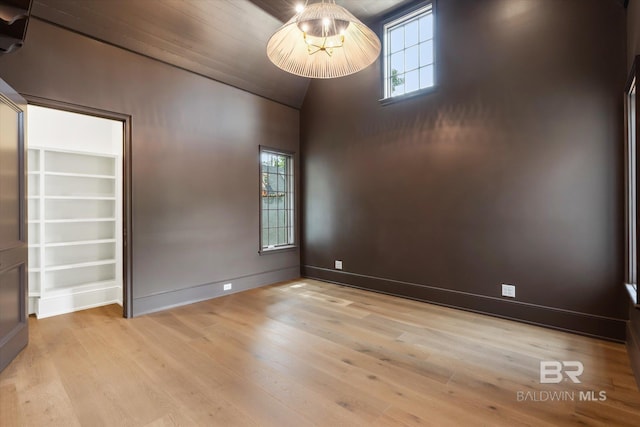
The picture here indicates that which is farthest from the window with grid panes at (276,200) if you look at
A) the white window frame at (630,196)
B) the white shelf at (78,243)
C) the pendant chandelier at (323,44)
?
the white window frame at (630,196)

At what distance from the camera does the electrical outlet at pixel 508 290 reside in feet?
10.6

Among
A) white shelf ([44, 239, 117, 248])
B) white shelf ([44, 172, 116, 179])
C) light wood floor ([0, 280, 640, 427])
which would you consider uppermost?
white shelf ([44, 172, 116, 179])

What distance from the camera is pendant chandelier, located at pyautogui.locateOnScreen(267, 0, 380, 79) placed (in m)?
2.11

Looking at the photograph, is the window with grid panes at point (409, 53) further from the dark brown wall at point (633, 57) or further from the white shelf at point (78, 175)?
the white shelf at point (78, 175)

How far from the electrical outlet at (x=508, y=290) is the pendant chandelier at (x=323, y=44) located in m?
2.71

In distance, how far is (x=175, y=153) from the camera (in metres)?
3.80

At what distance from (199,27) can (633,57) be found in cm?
425

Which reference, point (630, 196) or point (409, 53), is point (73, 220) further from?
point (630, 196)

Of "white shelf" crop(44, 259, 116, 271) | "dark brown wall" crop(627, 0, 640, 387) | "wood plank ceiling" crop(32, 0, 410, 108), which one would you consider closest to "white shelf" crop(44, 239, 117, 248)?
"white shelf" crop(44, 259, 116, 271)

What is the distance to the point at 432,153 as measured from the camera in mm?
3781

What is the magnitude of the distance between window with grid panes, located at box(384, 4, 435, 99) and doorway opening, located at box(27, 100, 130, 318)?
3437 mm

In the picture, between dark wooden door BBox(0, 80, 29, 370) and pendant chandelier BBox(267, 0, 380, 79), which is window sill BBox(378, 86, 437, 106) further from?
dark wooden door BBox(0, 80, 29, 370)

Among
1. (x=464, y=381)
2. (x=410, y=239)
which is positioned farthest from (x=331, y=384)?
(x=410, y=239)

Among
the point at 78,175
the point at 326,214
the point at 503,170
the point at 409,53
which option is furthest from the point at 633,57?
the point at 78,175
